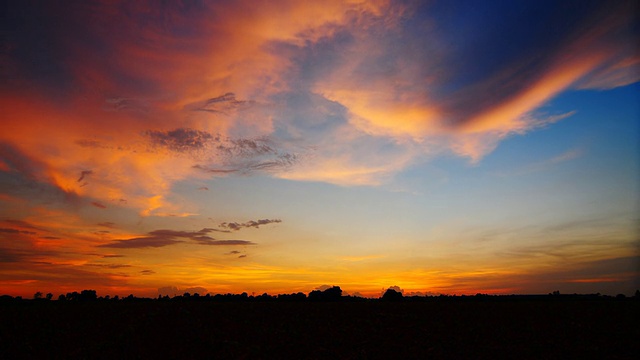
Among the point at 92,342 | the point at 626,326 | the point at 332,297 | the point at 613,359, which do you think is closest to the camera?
the point at 613,359

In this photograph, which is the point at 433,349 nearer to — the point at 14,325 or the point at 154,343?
the point at 154,343

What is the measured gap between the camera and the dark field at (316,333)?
27.8m

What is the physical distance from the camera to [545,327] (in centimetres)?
3431

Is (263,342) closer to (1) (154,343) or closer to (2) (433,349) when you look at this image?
(1) (154,343)

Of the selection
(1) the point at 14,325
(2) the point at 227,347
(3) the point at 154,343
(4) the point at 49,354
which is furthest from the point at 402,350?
(1) the point at 14,325

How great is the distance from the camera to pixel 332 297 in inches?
3295

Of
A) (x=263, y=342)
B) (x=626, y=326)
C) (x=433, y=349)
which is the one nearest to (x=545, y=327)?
(x=626, y=326)

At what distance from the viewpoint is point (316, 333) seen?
32750mm

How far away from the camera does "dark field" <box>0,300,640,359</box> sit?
27.8m

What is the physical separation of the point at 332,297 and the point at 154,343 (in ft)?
187

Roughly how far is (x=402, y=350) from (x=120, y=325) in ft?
83.0

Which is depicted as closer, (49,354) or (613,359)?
(613,359)

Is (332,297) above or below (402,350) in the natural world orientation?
above

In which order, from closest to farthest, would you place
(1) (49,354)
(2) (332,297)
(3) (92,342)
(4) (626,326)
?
(1) (49,354)
(3) (92,342)
(4) (626,326)
(2) (332,297)
